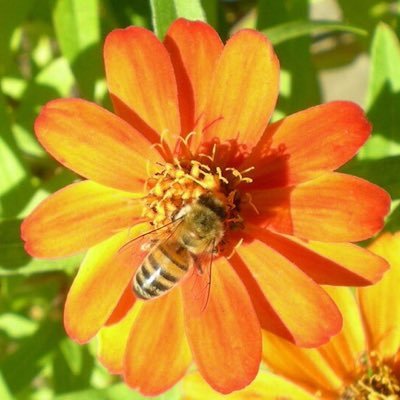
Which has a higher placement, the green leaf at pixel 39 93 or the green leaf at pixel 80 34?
the green leaf at pixel 80 34

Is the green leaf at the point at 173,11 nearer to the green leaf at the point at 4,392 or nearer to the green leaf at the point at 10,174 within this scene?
the green leaf at the point at 10,174

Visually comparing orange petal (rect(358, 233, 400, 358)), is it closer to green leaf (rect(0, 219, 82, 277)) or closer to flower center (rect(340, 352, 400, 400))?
flower center (rect(340, 352, 400, 400))

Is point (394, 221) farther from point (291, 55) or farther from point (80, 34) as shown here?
point (80, 34)

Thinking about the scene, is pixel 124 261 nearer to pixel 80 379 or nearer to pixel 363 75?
pixel 80 379

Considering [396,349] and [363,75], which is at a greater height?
[396,349]

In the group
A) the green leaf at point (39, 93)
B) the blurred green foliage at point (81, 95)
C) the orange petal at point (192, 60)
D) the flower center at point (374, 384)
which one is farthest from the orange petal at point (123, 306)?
the green leaf at point (39, 93)

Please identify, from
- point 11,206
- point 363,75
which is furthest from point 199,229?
point 363,75
